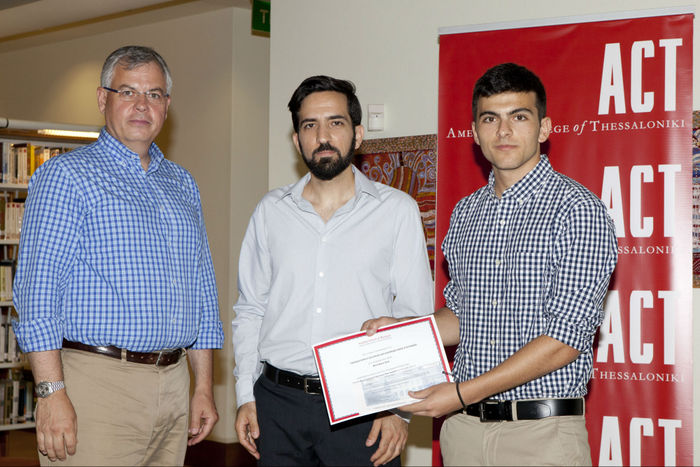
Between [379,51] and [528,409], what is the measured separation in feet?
9.59

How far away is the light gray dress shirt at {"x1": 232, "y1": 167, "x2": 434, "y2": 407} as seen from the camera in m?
2.86

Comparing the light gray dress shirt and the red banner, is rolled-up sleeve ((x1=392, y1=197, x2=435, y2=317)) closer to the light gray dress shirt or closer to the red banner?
the light gray dress shirt

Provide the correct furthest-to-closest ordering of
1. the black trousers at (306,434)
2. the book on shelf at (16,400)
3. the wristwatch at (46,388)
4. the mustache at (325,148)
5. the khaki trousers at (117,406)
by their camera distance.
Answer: the book on shelf at (16,400), the mustache at (325,148), the black trousers at (306,434), the khaki trousers at (117,406), the wristwatch at (46,388)

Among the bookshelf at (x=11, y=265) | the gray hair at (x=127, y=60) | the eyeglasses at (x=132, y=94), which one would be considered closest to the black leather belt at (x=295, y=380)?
the eyeglasses at (x=132, y=94)

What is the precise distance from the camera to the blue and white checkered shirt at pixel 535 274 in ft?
7.51

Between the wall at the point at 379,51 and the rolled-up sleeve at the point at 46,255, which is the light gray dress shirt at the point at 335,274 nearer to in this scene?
the rolled-up sleeve at the point at 46,255

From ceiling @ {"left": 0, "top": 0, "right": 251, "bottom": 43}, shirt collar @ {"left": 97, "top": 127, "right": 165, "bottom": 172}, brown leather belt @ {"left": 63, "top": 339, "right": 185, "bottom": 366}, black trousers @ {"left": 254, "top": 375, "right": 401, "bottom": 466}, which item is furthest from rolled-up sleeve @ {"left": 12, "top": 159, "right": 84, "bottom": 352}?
ceiling @ {"left": 0, "top": 0, "right": 251, "bottom": 43}

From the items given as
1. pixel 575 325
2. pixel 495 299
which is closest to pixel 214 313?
pixel 495 299

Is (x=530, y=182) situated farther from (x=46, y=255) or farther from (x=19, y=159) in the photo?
(x=19, y=159)

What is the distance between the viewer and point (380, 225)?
2920mm

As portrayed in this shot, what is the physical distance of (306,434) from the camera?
279 centimetres

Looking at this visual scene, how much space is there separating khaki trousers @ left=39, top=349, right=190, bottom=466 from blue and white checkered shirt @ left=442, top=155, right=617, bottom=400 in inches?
41.1

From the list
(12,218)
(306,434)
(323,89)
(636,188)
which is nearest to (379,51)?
(636,188)

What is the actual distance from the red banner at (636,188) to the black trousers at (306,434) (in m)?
1.49
